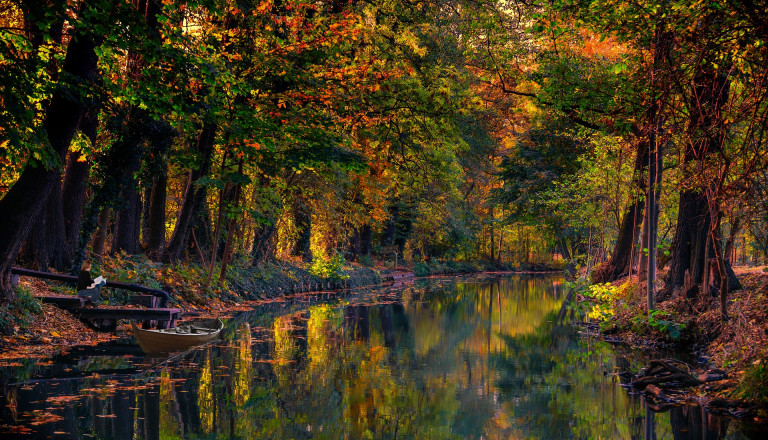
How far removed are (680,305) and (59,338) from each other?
1381 cm

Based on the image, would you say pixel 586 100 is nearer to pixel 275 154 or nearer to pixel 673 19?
pixel 673 19

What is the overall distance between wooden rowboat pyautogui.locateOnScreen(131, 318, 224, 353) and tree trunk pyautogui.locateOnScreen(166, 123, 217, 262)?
27.4 ft

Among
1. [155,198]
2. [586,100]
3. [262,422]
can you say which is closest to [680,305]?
[586,100]

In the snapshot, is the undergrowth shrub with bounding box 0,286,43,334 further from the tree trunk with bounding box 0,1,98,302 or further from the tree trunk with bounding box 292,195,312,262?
the tree trunk with bounding box 292,195,312,262

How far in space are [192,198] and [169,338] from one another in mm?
10114

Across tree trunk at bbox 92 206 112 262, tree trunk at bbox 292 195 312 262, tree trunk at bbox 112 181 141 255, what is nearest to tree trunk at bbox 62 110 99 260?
tree trunk at bbox 92 206 112 262

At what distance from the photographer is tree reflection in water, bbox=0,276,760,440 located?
8680mm

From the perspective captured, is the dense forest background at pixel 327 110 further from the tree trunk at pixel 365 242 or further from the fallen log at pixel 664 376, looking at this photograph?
the tree trunk at pixel 365 242

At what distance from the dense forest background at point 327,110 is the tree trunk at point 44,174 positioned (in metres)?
0.03

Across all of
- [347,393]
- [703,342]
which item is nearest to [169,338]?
[347,393]

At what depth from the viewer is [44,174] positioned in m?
13.2

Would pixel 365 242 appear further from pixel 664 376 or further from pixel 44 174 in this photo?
pixel 664 376

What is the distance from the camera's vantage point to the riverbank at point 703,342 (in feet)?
31.2

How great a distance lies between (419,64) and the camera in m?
23.1
